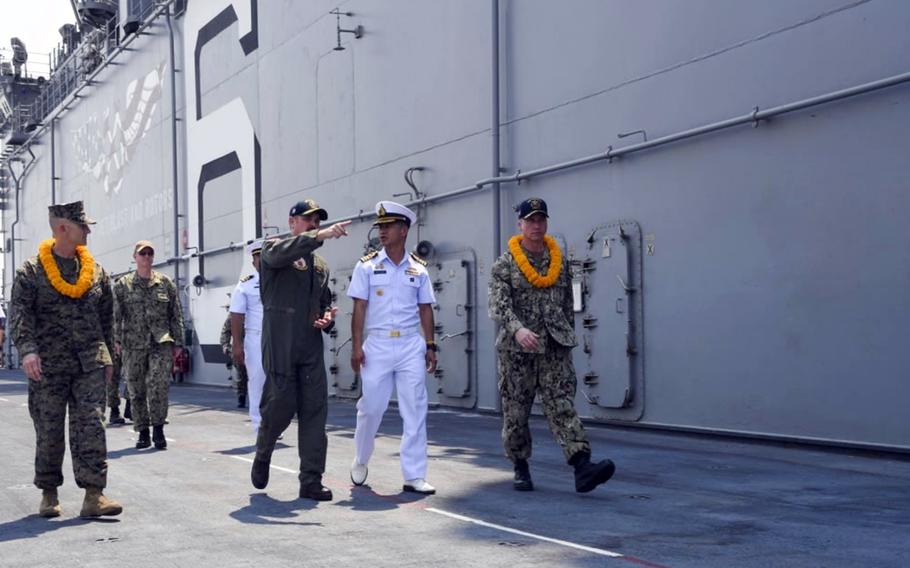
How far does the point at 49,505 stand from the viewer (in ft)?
21.5

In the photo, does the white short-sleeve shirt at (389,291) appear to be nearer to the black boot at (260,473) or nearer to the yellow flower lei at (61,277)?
the black boot at (260,473)

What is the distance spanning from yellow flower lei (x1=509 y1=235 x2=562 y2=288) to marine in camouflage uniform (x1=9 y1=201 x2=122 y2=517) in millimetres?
2674

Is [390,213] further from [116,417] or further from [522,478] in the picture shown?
[116,417]

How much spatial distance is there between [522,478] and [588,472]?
1.76 feet

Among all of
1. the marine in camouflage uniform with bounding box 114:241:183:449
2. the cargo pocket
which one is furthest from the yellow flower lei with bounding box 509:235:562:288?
the marine in camouflage uniform with bounding box 114:241:183:449

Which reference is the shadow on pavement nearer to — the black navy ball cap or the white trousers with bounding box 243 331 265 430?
the black navy ball cap

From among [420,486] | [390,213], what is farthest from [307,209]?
[420,486]

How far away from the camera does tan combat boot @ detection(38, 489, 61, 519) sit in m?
6.52

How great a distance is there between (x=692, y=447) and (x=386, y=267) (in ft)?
13.2

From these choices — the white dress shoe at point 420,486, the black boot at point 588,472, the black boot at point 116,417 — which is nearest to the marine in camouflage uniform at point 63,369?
the white dress shoe at point 420,486

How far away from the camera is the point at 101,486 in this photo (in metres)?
6.49

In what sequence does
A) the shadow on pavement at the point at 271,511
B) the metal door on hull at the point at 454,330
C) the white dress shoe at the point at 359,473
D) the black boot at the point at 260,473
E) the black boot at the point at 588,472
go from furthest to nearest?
1. the metal door on hull at the point at 454,330
2. the white dress shoe at the point at 359,473
3. the black boot at the point at 260,473
4. the black boot at the point at 588,472
5. the shadow on pavement at the point at 271,511

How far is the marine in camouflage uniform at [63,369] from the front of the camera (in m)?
6.48

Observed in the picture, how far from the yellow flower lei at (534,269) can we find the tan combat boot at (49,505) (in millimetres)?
3205
